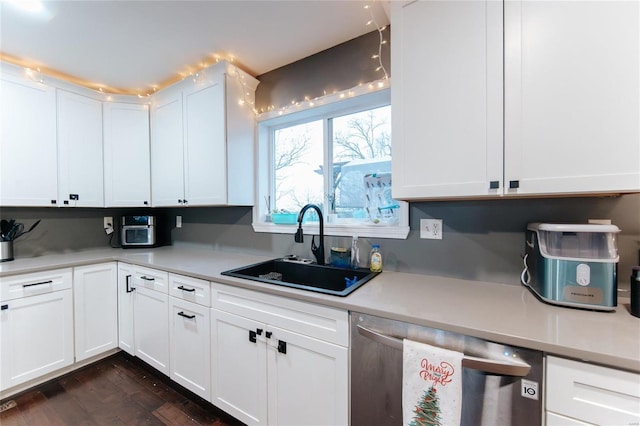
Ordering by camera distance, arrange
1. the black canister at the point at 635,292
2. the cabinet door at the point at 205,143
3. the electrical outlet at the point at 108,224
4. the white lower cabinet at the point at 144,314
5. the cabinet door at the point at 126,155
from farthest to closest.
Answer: the electrical outlet at the point at 108,224 < the cabinet door at the point at 126,155 < the cabinet door at the point at 205,143 < the white lower cabinet at the point at 144,314 < the black canister at the point at 635,292

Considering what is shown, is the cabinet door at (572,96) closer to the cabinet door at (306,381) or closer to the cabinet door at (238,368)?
the cabinet door at (306,381)

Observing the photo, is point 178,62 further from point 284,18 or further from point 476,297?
point 476,297

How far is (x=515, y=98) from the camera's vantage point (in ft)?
3.31

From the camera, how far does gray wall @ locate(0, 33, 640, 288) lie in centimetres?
114

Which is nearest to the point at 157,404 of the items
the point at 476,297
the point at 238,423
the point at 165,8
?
the point at 238,423

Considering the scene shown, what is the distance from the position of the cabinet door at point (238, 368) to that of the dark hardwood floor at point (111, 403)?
0.66 ft

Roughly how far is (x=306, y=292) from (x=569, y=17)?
4.83ft

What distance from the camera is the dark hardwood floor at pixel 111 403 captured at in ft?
5.03

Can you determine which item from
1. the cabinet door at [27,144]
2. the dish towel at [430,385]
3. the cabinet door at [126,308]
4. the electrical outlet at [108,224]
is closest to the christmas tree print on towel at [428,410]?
the dish towel at [430,385]

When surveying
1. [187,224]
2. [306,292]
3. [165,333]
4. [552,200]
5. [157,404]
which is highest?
[552,200]

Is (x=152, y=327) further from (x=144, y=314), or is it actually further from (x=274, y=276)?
(x=274, y=276)

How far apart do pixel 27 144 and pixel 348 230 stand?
2526 mm

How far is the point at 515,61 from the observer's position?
100 centimetres

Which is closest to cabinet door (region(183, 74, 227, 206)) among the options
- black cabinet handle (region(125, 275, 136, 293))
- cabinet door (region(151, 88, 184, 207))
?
cabinet door (region(151, 88, 184, 207))
